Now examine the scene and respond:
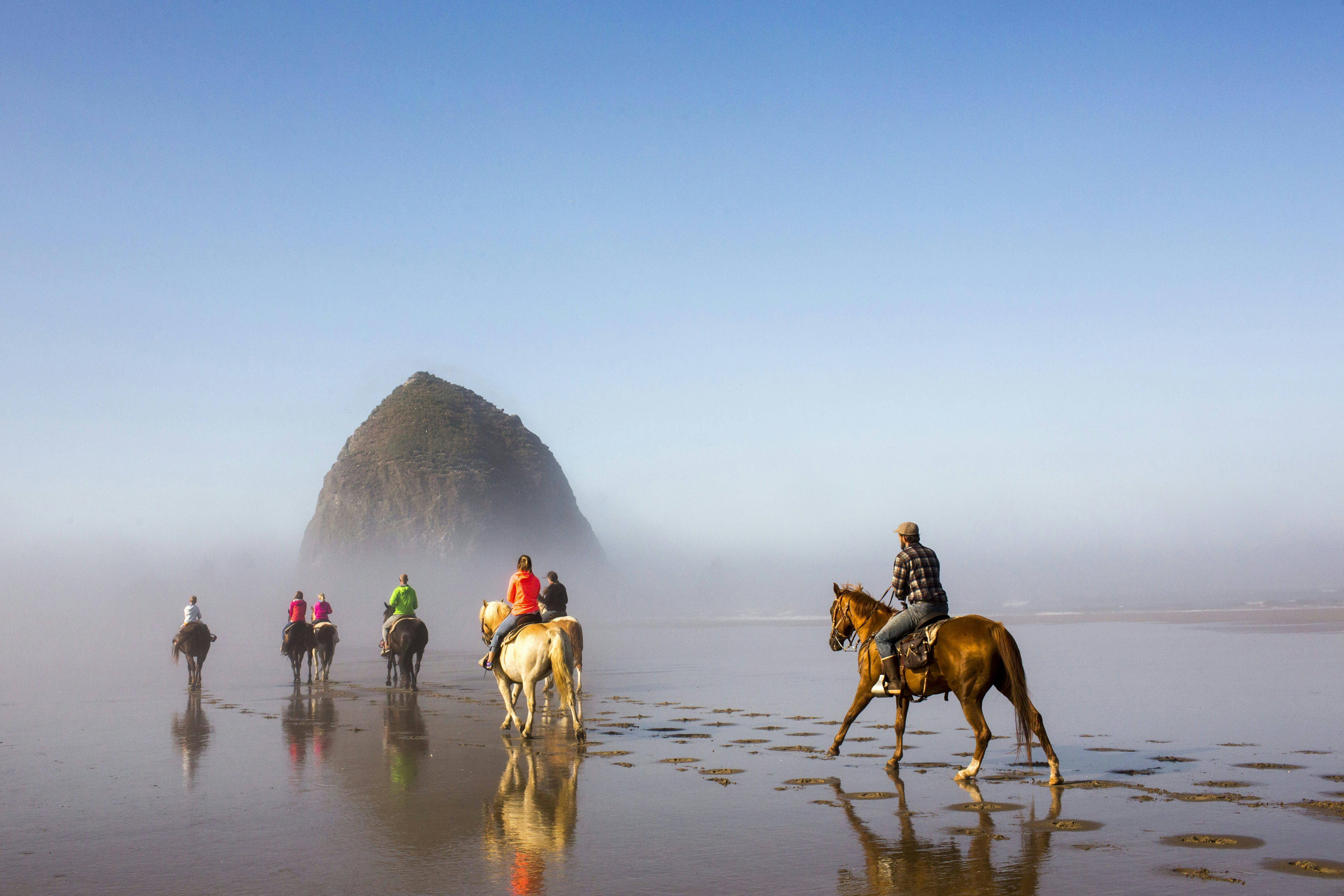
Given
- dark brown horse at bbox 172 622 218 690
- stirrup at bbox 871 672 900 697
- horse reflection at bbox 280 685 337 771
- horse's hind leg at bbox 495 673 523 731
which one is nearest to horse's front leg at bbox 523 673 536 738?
horse's hind leg at bbox 495 673 523 731

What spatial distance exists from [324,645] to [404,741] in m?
12.0

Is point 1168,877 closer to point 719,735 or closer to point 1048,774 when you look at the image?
point 1048,774

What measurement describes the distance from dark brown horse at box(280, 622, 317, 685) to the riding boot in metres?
17.6

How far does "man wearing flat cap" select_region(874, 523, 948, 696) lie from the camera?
10281mm

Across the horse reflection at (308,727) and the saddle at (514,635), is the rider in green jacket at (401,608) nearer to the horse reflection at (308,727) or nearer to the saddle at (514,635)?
the horse reflection at (308,727)

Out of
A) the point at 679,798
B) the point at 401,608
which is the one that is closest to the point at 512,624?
the point at 679,798

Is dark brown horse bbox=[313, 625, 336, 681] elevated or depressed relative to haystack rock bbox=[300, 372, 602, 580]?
depressed

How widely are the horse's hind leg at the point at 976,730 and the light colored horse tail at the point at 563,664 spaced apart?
16.7 feet

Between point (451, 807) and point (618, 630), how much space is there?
178ft

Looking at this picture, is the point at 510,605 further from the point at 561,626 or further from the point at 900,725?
the point at 900,725

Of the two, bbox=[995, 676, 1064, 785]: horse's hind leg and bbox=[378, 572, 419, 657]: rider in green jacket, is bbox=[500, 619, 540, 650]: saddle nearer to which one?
bbox=[995, 676, 1064, 785]: horse's hind leg

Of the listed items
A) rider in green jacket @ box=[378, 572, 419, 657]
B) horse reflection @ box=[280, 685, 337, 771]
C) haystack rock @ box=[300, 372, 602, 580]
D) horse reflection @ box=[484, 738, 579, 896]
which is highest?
haystack rock @ box=[300, 372, 602, 580]

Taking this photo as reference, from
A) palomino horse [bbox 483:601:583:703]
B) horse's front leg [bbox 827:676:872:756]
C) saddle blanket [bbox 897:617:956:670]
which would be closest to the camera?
saddle blanket [bbox 897:617:956:670]

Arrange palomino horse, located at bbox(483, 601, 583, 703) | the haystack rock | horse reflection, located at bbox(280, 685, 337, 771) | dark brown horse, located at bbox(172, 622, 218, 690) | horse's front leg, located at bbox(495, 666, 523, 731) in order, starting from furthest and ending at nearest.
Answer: the haystack rock → dark brown horse, located at bbox(172, 622, 218, 690) → palomino horse, located at bbox(483, 601, 583, 703) → horse's front leg, located at bbox(495, 666, 523, 731) → horse reflection, located at bbox(280, 685, 337, 771)
